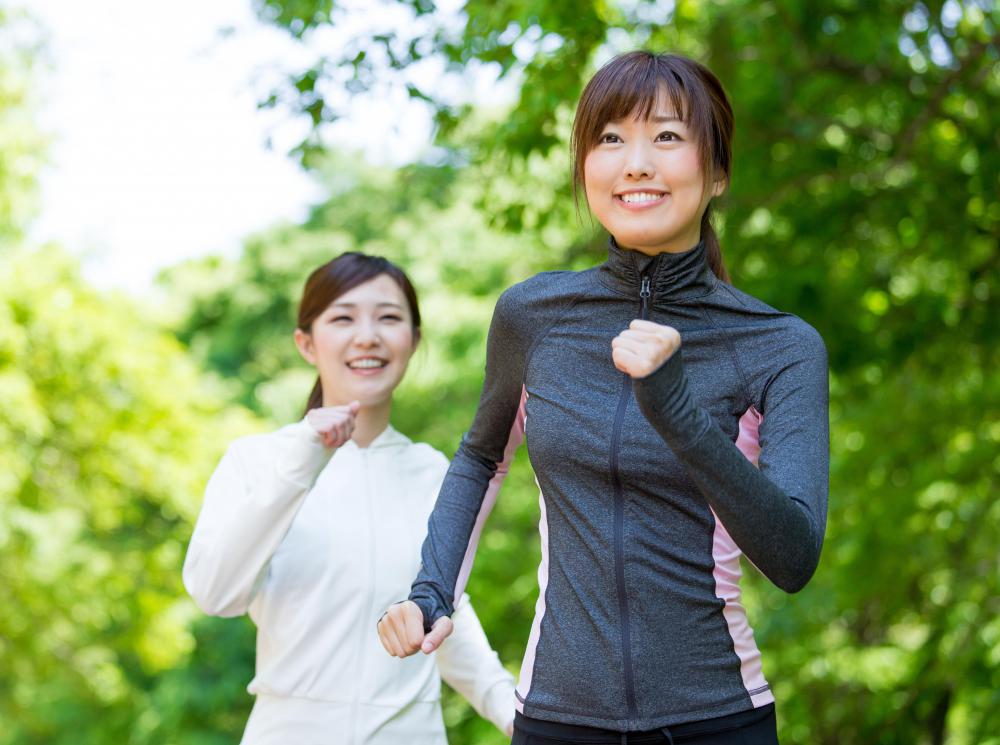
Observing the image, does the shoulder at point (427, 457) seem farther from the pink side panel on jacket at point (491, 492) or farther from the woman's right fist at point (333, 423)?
the pink side panel on jacket at point (491, 492)

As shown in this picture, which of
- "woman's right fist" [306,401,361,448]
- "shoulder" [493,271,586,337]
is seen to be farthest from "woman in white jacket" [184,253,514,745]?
"shoulder" [493,271,586,337]

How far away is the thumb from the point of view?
191 centimetres

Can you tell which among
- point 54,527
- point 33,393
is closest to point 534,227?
point 33,393

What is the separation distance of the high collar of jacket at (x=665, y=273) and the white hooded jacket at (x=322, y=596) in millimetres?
974

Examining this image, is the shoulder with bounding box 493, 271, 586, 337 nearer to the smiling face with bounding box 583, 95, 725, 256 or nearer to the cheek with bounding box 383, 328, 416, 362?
the smiling face with bounding box 583, 95, 725, 256

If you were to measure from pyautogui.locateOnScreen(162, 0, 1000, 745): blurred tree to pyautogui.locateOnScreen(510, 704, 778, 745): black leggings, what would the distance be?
300cm

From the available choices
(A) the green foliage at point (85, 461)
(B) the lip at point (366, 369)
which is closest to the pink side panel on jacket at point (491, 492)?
(B) the lip at point (366, 369)

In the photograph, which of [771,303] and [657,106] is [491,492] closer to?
[657,106]

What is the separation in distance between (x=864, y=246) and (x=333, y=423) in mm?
4957

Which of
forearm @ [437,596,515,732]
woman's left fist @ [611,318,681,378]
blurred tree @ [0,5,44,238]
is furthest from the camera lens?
blurred tree @ [0,5,44,238]

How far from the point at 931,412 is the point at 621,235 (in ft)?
18.2

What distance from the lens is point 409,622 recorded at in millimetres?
1928

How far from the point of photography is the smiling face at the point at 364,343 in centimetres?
314

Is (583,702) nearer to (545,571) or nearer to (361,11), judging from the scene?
(545,571)
